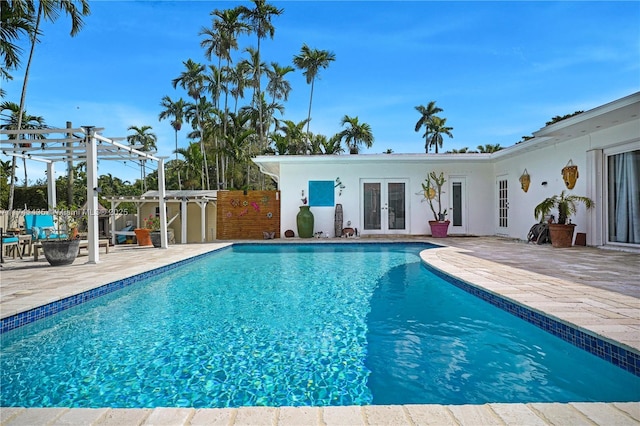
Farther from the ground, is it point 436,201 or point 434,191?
point 434,191

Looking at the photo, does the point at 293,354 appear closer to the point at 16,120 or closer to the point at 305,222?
the point at 305,222

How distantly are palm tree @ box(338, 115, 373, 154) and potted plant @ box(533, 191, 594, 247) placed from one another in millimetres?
18775

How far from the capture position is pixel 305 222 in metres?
12.5

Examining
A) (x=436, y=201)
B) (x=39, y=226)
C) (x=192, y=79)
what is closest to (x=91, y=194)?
(x=39, y=226)

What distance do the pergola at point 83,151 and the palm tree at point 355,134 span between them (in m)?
18.4

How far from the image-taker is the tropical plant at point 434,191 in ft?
41.5

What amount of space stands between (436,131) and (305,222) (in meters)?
24.3

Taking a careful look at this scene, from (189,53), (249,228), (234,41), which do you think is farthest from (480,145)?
(249,228)

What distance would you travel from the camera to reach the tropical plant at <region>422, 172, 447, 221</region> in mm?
12664

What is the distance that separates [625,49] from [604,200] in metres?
3.03

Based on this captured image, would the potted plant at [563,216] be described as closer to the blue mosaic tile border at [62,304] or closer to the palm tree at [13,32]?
the blue mosaic tile border at [62,304]

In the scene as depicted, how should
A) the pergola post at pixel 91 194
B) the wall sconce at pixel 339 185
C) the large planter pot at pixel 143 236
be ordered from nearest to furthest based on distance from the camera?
the pergola post at pixel 91 194 < the large planter pot at pixel 143 236 < the wall sconce at pixel 339 185

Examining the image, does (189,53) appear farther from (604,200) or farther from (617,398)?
(617,398)

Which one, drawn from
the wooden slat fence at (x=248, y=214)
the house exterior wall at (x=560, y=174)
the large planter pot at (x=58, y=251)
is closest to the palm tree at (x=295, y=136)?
the wooden slat fence at (x=248, y=214)
